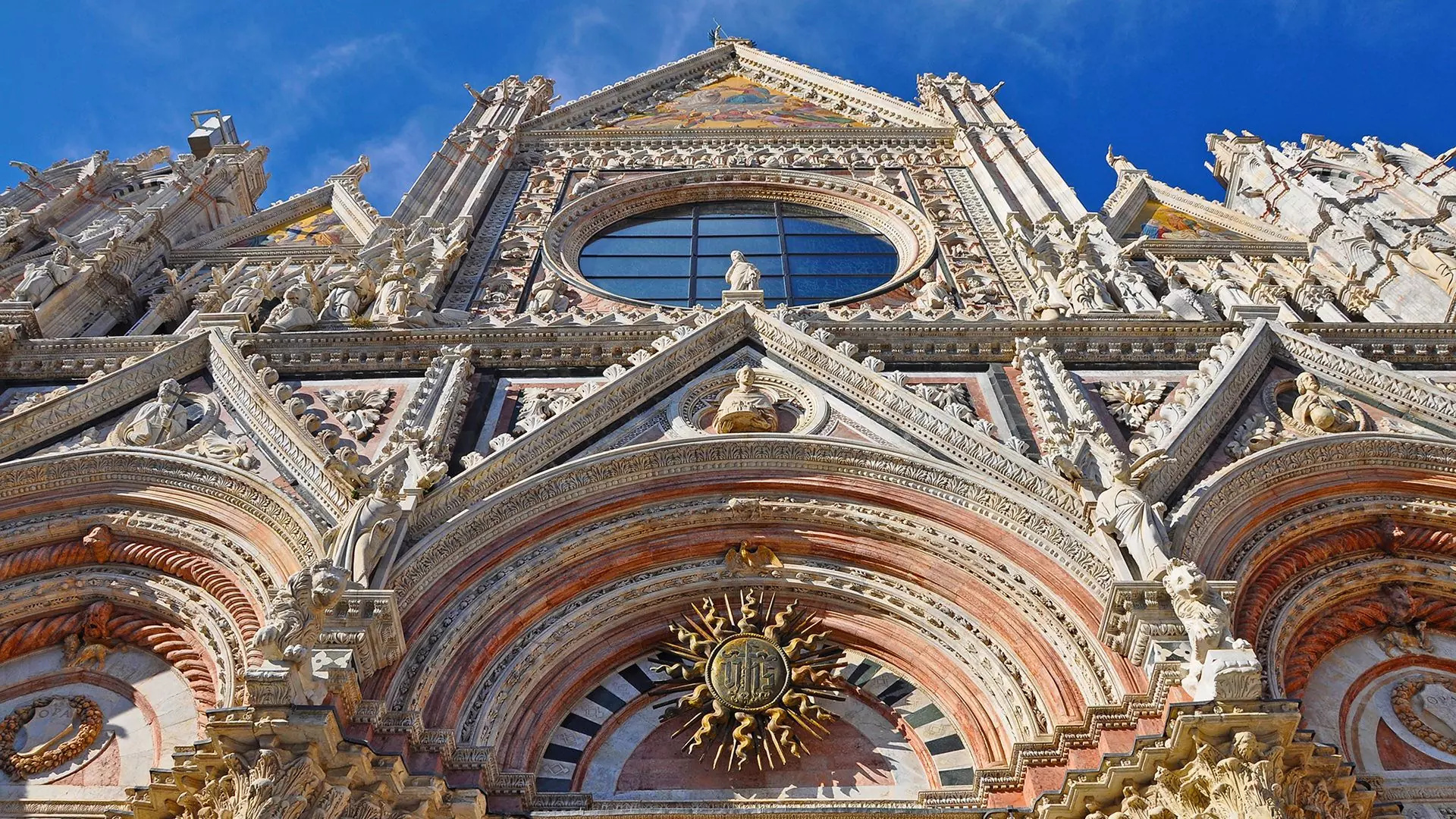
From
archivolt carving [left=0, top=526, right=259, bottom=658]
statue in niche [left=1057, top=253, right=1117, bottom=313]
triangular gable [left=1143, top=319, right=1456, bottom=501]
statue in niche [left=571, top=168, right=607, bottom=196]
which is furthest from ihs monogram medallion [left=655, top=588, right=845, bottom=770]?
statue in niche [left=571, top=168, right=607, bottom=196]

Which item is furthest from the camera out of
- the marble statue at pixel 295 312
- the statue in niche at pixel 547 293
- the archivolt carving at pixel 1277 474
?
the statue in niche at pixel 547 293

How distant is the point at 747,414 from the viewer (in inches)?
381

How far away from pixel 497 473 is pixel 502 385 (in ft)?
5.97

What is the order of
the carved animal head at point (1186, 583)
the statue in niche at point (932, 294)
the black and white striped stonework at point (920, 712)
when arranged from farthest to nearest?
the statue in niche at point (932, 294) → the black and white striped stonework at point (920, 712) → the carved animal head at point (1186, 583)

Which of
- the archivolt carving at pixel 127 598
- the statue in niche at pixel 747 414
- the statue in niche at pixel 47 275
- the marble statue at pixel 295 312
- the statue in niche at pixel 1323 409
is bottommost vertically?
the archivolt carving at pixel 127 598

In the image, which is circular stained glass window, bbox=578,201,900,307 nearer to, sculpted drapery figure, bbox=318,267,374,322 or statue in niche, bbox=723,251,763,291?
statue in niche, bbox=723,251,763,291

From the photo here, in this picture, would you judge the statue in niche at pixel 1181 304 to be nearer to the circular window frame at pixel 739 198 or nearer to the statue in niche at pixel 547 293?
the circular window frame at pixel 739 198

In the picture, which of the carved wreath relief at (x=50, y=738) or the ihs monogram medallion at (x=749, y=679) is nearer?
the carved wreath relief at (x=50, y=738)

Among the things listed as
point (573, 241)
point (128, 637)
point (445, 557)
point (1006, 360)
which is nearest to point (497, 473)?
point (445, 557)

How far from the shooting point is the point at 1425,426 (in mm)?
9758

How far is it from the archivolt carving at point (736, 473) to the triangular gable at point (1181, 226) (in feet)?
19.9

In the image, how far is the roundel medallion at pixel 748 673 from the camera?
8086 millimetres

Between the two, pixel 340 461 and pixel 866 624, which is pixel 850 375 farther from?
pixel 340 461

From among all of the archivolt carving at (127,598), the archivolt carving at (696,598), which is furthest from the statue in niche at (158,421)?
the archivolt carving at (696,598)
